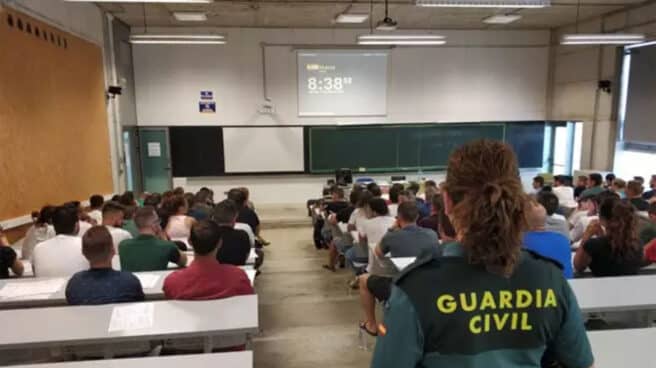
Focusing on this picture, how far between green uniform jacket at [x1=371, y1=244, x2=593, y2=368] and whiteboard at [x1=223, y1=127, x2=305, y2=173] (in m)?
8.43

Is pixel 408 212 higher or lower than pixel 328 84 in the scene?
lower

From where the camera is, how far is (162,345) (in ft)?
8.55

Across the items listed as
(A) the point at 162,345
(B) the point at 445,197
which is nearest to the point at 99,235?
(A) the point at 162,345

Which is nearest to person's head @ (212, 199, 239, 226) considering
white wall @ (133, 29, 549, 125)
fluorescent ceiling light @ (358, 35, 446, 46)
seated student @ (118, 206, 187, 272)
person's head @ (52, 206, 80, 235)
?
seated student @ (118, 206, 187, 272)

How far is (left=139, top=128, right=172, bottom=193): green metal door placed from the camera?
912 cm

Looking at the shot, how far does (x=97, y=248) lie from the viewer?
2410 mm

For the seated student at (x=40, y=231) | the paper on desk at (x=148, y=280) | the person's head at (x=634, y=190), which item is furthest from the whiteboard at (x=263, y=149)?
the paper on desk at (x=148, y=280)

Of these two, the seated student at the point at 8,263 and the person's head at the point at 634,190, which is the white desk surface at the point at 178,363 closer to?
the seated student at the point at 8,263

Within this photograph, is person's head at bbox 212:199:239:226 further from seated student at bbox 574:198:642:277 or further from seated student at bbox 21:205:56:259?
seated student at bbox 574:198:642:277

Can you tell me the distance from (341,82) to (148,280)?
719cm

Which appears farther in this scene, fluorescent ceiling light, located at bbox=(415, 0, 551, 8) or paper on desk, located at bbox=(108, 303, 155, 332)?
fluorescent ceiling light, located at bbox=(415, 0, 551, 8)

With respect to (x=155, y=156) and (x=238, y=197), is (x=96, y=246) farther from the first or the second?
(x=155, y=156)

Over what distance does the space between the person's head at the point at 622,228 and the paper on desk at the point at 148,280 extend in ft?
9.98

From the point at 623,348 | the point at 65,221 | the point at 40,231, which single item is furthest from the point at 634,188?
the point at 40,231
